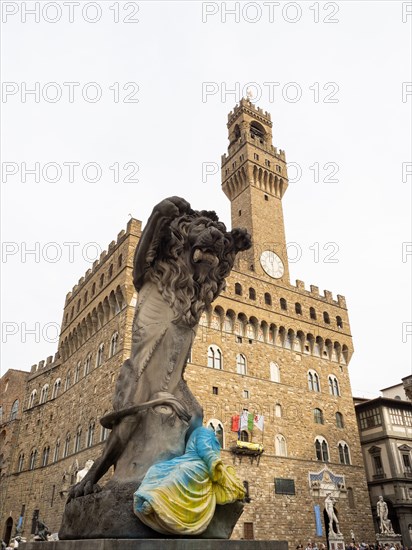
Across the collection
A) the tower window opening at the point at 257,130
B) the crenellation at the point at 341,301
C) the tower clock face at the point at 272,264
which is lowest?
the crenellation at the point at 341,301

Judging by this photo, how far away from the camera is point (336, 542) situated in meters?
23.0

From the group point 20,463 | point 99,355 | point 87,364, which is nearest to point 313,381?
point 99,355

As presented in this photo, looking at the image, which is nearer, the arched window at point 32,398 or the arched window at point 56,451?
the arched window at point 56,451

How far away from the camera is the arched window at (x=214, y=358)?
26.0 meters

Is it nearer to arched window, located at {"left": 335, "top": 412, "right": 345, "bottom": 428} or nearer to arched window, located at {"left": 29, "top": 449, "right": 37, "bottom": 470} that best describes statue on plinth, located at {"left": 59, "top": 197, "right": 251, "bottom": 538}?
arched window, located at {"left": 335, "top": 412, "right": 345, "bottom": 428}

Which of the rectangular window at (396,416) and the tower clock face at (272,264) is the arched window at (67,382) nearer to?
the tower clock face at (272,264)

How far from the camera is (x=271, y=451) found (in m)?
25.6

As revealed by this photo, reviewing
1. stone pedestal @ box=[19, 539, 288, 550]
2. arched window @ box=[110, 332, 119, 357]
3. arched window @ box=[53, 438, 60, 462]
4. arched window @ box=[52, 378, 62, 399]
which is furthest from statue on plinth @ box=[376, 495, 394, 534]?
stone pedestal @ box=[19, 539, 288, 550]

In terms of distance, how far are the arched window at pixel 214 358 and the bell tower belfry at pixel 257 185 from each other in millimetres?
7081

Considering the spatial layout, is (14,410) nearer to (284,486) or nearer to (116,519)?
(284,486)

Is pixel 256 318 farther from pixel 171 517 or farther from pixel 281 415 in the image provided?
pixel 171 517

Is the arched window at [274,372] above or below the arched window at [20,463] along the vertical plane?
above

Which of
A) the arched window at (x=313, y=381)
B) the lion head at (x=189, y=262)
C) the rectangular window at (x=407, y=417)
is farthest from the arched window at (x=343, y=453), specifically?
the lion head at (x=189, y=262)

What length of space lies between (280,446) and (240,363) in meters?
5.24
